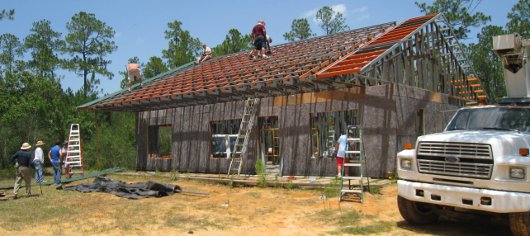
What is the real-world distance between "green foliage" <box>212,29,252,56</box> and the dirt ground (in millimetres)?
23283

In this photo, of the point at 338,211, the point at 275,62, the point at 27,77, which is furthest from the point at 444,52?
the point at 27,77

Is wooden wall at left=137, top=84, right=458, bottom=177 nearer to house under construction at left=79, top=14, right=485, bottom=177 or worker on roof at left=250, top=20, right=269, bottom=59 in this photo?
house under construction at left=79, top=14, right=485, bottom=177

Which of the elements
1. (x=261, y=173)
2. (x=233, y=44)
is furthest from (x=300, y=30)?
(x=261, y=173)

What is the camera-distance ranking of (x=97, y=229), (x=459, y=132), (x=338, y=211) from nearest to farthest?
(x=459, y=132) < (x=97, y=229) < (x=338, y=211)

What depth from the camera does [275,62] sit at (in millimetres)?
15688

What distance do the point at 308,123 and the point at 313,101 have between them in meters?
0.71

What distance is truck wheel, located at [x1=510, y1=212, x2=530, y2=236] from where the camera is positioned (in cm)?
542

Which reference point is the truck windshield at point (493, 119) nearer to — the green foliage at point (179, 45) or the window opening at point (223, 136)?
the window opening at point (223, 136)

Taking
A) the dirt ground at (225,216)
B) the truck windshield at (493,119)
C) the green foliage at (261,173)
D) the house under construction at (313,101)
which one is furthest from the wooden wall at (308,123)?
the truck windshield at (493,119)

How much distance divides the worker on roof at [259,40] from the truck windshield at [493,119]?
10.4 m

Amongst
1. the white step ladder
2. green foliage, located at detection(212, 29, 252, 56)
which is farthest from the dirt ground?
green foliage, located at detection(212, 29, 252, 56)

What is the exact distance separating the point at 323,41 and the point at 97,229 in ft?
40.3

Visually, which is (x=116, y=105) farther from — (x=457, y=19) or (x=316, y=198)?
(x=457, y=19)

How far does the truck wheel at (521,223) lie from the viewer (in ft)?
17.8
